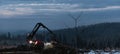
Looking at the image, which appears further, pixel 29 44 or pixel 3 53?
pixel 29 44

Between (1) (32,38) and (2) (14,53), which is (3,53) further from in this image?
(1) (32,38)

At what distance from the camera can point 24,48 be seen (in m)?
35.7

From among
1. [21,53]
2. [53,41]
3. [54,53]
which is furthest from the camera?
[53,41]

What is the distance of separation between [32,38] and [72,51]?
10.7 feet

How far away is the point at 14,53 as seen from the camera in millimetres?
32062

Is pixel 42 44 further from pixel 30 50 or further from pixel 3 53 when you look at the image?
pixel 3 53

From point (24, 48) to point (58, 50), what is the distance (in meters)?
2.71

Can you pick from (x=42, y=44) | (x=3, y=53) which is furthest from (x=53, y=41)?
(x=3, y=53)

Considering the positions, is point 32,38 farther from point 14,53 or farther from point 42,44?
point 14,53

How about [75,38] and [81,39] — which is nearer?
[75,38]

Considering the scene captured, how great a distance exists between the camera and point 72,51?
118ft

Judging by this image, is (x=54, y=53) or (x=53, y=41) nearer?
(x=54, y=53)

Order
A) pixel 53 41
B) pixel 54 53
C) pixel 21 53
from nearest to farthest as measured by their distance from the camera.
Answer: pixel 21 53
pixel 54 53
pixel 53 41

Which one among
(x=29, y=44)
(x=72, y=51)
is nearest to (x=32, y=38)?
(x=29, y=44)
